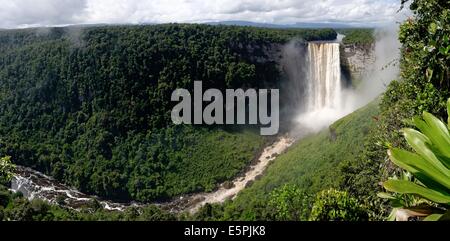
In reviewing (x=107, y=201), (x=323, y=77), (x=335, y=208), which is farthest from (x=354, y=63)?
(x=335, y=208)

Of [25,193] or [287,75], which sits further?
[287,75]

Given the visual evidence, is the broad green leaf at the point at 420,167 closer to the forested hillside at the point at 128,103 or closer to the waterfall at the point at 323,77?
the forested hillside at the point at 128,103

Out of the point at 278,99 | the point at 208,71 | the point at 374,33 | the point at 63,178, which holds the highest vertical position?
the point at 374,33

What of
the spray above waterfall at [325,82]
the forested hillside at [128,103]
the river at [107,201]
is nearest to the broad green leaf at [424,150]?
the river at [107,201]

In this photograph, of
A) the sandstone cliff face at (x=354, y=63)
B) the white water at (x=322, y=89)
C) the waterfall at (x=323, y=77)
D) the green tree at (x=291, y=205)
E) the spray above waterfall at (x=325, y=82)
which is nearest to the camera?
the green tree at (x=291, y=205)

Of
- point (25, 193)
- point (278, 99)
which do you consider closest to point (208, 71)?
point (278, 99)

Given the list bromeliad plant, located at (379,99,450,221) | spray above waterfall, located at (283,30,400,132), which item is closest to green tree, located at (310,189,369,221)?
bromeliad plant, located at (379,99,450,221)

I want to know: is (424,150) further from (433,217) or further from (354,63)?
(354,63)
